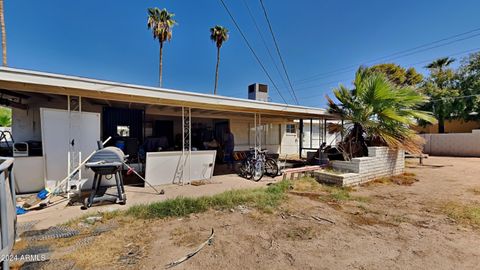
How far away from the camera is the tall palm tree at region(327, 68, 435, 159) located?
6.66 m

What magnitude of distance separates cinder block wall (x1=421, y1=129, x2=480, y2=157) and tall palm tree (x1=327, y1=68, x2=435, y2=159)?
1005 centimetres

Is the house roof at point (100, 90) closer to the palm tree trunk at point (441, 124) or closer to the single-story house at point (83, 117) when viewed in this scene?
the single-story house at point (83, 117)

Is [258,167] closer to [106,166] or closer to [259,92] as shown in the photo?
[106,166]

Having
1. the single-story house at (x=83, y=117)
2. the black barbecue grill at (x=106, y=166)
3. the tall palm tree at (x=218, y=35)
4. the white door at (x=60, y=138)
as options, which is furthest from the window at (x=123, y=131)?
the tall palm tree at (x=218, y=35)

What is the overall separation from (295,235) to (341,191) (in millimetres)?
2962

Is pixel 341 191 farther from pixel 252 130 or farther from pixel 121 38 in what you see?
pixel 121 38

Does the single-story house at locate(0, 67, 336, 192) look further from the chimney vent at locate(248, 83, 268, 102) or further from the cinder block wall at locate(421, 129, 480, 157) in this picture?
the cinder block wall at locate(421, 129, 480, 157)

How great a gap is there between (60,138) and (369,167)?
27.4 feet

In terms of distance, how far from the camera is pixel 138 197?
488 cm

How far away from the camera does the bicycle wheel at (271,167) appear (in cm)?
739

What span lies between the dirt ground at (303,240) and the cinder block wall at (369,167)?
151 cm

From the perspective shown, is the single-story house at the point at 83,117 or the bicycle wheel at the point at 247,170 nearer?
the single-story house at the point at 83,117

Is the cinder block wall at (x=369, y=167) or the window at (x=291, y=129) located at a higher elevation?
the window at (x=291, y=129)

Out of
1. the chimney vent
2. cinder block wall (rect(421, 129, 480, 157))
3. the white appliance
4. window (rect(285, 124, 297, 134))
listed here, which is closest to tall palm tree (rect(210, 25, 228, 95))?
the chimney vent
